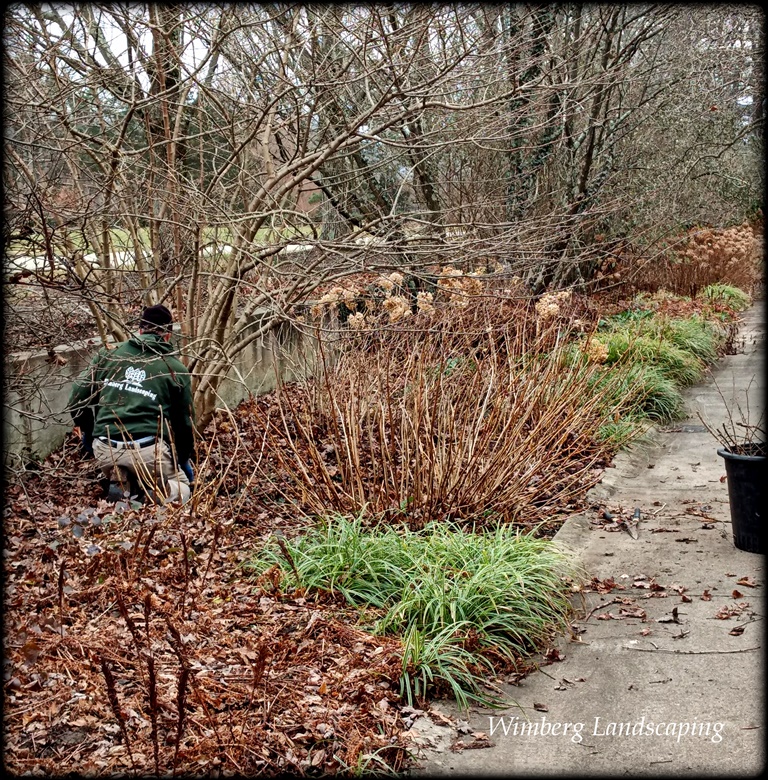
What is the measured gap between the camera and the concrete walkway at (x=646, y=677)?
4113 millimetres

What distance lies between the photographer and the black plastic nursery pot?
21.5ft

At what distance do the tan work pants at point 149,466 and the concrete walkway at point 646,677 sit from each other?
3188mm

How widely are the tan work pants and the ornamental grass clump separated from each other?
1.67 metres

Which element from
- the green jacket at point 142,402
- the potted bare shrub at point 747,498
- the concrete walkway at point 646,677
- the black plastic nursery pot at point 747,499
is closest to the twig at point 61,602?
the concrete walkway at point 646,677

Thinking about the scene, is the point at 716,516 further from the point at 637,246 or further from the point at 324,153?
the point at 637,246

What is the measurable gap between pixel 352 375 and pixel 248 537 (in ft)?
5.32

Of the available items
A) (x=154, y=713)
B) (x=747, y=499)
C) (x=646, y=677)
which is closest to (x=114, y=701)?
(x=154, y=713)

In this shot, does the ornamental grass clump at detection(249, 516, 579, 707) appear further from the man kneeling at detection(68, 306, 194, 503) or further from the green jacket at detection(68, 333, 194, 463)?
the green jacket at detection(68, 333, 194, 463)

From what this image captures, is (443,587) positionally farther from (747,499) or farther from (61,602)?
(747,499)

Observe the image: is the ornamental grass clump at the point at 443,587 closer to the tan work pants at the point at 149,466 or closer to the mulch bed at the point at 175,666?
the mulch bed at the point at 175,666


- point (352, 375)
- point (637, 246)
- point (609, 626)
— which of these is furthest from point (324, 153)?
point (637, 246)

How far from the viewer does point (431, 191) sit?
1245 cm

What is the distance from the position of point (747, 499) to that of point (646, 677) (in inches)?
88.4

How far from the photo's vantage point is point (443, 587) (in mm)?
5273
